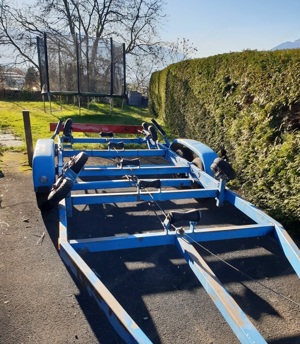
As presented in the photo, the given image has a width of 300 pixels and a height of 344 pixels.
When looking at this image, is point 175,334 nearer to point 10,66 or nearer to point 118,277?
point 118,277

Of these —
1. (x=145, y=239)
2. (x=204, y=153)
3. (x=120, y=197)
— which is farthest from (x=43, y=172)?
(x=204, y=153)

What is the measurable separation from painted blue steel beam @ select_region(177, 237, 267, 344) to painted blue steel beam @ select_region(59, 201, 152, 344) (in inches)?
21.2

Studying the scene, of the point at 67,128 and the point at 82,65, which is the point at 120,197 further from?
the point at 82,65

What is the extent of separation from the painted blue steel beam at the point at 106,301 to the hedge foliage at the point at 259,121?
2686 millimetres

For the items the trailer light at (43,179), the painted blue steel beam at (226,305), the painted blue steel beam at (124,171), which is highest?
the trailer light at (43,179)

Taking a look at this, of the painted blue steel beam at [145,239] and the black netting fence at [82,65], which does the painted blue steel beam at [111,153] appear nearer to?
the painted blue steel beam at [145,239]

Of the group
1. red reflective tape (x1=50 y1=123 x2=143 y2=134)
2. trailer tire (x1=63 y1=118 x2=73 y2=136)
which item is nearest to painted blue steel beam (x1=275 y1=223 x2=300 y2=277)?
trailer tire (x1=63 y1=118 x2=73 y2=136)

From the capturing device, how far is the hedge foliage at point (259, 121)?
152 inches

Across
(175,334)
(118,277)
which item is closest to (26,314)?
(118,277)

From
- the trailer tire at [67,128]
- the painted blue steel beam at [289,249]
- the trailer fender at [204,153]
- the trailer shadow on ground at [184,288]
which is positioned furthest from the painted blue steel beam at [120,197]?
the trailer tire at [67,128]

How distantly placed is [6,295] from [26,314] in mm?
327

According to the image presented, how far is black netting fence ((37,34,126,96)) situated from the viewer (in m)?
12.9

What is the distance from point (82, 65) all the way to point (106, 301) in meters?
12.7

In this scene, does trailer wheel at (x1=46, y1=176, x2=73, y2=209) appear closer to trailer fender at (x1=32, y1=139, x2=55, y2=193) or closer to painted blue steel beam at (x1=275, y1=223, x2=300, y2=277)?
trailer fender at (x1=32, y1=139, x2=55, y2=193)
